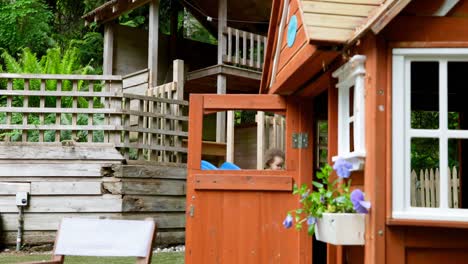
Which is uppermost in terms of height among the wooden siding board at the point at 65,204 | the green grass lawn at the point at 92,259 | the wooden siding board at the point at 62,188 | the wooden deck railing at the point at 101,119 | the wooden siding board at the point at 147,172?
the wooden deck railing at the point at 101,119

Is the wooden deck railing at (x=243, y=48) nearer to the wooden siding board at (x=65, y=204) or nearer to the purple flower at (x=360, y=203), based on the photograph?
the wooden siding board at (x=65, y=204)

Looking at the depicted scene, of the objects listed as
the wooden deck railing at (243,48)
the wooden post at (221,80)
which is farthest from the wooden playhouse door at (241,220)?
the wooden deck railing at (243,48)

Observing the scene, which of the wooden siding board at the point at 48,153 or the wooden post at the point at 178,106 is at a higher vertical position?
the wooden post at the point at 178,106

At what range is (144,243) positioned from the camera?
139 inches

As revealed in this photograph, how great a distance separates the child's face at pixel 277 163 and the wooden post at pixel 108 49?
7754 mm

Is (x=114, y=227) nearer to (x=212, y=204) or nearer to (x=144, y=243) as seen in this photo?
(x=144, y=243)

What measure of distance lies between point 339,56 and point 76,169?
4.94 metres

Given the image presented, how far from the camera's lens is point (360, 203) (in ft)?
10.4

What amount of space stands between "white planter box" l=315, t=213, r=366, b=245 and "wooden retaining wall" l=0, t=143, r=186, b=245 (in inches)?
189

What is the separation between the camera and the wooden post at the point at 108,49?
1244 cm

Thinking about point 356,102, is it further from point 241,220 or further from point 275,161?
point 275,161

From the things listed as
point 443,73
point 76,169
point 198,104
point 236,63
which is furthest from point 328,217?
point 236,63

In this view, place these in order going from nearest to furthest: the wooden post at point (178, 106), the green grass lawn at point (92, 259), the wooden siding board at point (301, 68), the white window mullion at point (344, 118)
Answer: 1. the wooden siding board at point (301, 68)
2. the white window mullion at point (344, 118)
3. the green grass lawn at point (92, 259)
4. the wooden post at point (178, 106)

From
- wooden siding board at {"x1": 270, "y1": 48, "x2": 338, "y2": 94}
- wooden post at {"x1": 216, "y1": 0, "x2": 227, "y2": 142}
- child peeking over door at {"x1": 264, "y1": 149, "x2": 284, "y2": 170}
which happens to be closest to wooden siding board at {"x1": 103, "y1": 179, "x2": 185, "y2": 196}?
wooden post at {"x1": 216, "y1": 0, "x2": 227, "y2": 142}
